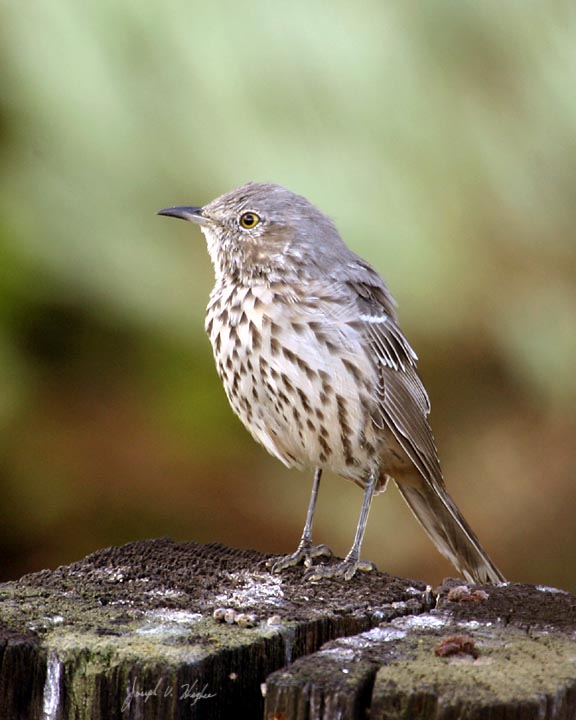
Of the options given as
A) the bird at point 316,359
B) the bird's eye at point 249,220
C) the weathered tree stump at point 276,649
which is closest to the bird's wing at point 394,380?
the bird at point 316,359

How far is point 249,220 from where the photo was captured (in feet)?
15.5

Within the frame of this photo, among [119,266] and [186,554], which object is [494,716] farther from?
[119,266]

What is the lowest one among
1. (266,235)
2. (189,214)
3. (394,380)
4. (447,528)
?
(447,528)

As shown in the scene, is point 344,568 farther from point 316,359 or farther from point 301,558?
point 316,359

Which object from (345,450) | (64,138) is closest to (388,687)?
(345,450)

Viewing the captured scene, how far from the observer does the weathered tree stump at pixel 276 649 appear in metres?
2.57

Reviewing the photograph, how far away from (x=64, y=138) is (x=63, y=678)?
3.50 meters

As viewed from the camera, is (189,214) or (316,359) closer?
(316,359)

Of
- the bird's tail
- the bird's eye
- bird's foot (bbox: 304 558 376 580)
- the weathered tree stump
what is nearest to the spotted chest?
the bird's eye

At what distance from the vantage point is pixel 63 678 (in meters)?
2.84

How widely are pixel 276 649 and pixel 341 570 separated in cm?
99
